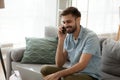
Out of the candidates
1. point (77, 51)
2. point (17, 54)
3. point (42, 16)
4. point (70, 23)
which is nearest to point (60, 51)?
point (77, 51)

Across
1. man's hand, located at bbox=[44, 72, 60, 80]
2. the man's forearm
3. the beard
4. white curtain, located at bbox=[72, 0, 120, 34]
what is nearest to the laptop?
the man's forearm

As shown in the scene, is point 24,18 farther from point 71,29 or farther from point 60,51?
point 71,29

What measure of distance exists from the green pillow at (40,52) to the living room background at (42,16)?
108 centimetres

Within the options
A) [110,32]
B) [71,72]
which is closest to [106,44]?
[71,72]

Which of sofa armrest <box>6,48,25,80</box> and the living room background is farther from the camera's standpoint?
the living room background

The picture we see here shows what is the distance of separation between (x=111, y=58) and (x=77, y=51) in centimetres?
48

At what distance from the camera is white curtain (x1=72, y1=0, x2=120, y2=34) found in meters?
4.20

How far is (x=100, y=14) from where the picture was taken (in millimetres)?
4266

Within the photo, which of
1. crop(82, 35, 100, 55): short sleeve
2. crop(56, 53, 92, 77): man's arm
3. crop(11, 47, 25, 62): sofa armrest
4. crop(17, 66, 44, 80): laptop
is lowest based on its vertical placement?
crop(17, 66, 44, 80): laptop

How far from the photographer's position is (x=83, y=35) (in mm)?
2176

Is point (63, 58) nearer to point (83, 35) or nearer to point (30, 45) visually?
point (83, 35)

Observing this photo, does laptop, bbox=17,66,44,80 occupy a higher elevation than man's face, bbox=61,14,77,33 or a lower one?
lower

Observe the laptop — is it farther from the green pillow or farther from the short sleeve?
the short sleeve

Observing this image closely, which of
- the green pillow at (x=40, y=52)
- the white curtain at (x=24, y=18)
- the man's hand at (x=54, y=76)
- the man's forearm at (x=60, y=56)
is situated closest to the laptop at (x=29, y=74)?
the green pillow at (x=40, y=52)
